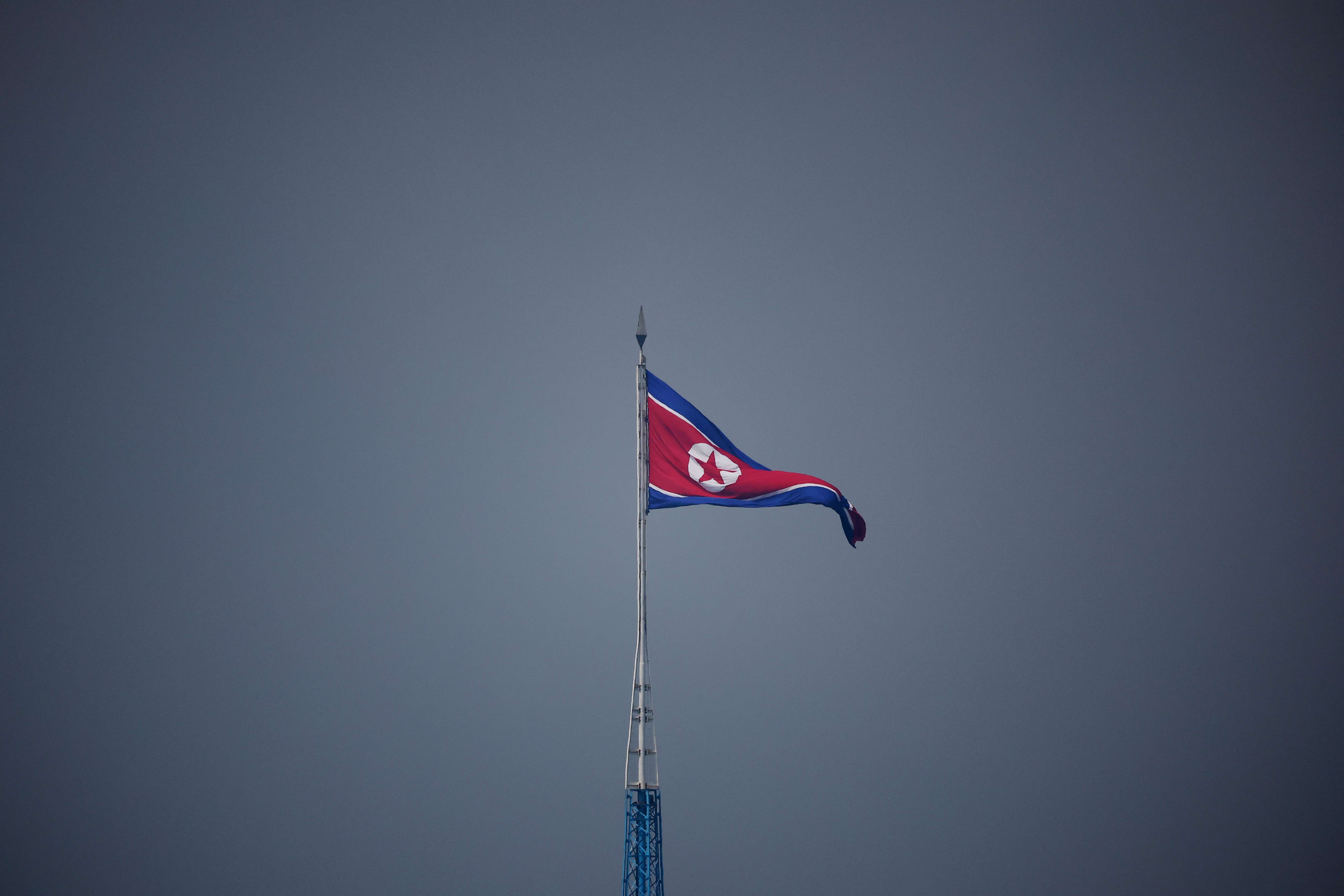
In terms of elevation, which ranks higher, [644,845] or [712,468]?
[712,468]

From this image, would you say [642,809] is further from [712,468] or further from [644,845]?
[712,468]

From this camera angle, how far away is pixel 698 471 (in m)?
15.5

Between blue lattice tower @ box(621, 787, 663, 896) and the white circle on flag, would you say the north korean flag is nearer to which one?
the white circle on flag

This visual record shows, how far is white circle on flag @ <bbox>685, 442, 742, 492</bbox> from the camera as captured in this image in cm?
1549

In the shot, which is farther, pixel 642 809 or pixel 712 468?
pixel 712 468

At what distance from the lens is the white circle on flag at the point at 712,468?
50.8 feet

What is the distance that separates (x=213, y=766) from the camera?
90625 mm

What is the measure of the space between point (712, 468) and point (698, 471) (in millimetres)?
243

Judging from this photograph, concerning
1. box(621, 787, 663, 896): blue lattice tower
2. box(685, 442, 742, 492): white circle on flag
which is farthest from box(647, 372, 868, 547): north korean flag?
box(621, 787, 663, 896): blue lattice tower

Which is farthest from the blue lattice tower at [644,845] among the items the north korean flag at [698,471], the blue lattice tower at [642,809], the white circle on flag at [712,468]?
the white circle on flag at [712,468]

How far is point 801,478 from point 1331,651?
116438mm

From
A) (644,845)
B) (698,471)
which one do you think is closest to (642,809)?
(644,845)

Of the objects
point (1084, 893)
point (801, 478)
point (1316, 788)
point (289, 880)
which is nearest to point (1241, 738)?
point (1316, 788)

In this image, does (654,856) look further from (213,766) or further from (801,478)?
(213,766)
